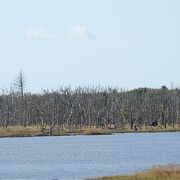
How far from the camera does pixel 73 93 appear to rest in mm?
183000

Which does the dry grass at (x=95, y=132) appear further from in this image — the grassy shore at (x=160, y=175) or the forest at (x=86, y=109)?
the grassy shore at (x=160, y=175)

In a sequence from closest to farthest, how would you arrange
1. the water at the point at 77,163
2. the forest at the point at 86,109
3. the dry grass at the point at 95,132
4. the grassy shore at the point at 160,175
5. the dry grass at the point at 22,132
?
the grassy shore at the point at 160,175, the water at the point at 77,163, the dry grass at the point at 22,132, the dry grass at the point at 95,132, the forest at the point at 86,109

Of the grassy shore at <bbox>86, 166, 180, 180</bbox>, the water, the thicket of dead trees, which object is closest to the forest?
the thicket of dead trees

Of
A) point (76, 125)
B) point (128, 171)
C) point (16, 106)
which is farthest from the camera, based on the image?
point (16, 106)

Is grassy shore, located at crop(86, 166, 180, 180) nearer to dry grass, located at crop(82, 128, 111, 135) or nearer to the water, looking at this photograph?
the water

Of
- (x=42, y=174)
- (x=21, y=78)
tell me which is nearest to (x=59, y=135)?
(x=21, y=78)

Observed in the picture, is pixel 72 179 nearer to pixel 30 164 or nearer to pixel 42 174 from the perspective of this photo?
pixel 42 174

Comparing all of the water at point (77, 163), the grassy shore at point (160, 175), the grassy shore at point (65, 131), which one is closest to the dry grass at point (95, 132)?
the grassy shore at point (65, 131)

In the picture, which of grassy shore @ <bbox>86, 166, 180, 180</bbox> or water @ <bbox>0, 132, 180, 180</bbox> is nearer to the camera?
grassy shore @ <bbox>86, 166, 180, 180</bbox>

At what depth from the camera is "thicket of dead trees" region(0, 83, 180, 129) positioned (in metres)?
168

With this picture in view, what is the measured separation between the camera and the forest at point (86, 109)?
167250 mm

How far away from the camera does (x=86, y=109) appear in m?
174

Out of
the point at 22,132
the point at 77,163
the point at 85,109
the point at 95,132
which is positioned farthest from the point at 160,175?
the point at 85,109

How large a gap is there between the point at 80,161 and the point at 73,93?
111 m
